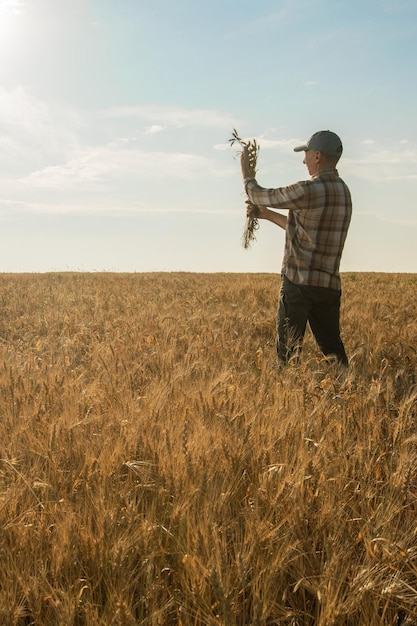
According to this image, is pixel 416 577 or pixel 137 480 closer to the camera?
pixel 416 577

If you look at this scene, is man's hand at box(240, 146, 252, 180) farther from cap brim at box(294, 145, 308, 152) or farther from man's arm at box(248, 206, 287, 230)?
cap brim at box(294, 145, 308, 152)

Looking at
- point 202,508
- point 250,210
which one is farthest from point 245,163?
point 202,508

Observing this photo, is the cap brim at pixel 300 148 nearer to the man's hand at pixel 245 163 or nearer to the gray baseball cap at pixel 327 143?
the gray baseball cap at pixel 327 143

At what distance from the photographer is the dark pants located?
17.1 ft

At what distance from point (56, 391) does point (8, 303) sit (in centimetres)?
797

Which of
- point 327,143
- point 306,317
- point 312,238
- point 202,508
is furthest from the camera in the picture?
point 306,317

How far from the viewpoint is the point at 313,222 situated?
500 centimetres

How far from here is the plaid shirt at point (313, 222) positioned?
491cm

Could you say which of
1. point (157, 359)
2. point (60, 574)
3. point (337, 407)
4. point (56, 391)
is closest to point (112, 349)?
point (157, 359)

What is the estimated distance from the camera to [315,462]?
101 inches

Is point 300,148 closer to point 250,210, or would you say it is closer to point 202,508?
point 250,210

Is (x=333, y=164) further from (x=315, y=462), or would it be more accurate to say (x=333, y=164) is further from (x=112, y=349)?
(x=315, y=462)

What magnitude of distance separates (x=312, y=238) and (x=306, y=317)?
0.72 metres

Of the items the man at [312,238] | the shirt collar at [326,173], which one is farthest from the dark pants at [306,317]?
the shirt collar at [326,173]
